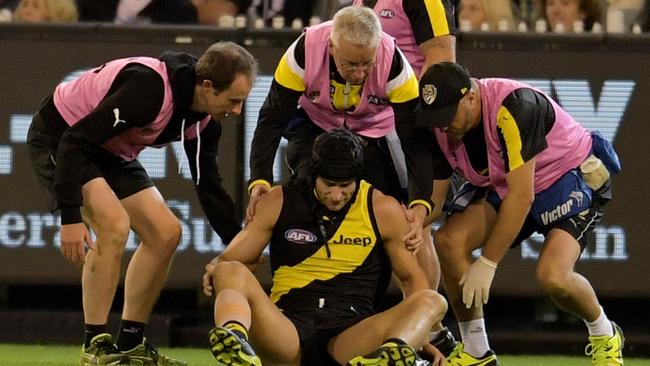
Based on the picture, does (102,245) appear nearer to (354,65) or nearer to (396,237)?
(396,237)

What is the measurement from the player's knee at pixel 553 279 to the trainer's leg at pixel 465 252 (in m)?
0.36

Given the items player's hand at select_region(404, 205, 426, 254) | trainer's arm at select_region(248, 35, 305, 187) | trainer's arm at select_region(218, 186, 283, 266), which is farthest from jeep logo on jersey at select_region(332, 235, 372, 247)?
trainer's arm at select_region(248, 35, 305, 187)

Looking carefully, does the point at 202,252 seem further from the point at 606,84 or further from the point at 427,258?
the point at 606,84

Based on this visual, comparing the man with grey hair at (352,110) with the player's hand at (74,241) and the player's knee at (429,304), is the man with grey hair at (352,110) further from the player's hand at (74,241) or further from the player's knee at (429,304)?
the player's hand at (74,241)

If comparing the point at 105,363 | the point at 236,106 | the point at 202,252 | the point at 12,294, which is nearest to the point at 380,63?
the point at 236,106

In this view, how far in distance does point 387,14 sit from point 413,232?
1303 millimetres

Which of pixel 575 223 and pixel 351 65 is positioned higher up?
pixel 351 65

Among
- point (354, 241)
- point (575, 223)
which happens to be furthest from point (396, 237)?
point (575, 223)

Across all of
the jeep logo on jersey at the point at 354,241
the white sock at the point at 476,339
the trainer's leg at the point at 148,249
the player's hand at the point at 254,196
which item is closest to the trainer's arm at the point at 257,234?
the player's hand at the point at 254,196

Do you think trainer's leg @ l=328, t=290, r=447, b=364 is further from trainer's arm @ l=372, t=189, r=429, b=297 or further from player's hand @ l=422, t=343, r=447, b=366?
player's hand @ l=422, t=343, r=447, b=366

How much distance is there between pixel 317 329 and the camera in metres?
7.15

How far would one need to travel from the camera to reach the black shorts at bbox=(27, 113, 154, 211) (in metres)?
8.00

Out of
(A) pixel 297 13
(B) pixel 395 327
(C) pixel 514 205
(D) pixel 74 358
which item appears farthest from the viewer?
(A) pixel 297 13

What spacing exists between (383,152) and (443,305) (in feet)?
3.76
